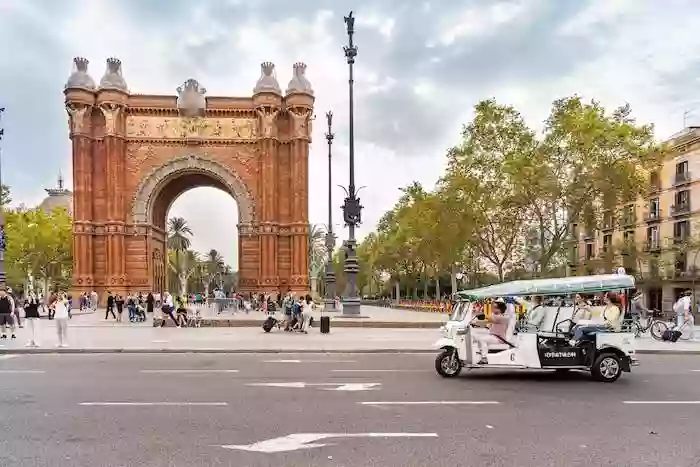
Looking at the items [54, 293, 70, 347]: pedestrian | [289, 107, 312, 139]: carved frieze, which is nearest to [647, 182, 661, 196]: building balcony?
[289, 107, 312, 139]: carved frieze

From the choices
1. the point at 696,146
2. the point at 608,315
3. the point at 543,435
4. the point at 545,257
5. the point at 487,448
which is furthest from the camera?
the point at 696,146

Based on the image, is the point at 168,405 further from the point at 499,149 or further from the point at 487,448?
the point at 499,149

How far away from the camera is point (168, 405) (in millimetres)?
9133

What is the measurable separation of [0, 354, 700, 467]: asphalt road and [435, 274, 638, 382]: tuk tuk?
36 cm

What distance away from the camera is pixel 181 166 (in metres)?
46.6

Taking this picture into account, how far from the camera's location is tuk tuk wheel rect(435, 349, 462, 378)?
1191 centimetres

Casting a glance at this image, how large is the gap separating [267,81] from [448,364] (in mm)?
38856

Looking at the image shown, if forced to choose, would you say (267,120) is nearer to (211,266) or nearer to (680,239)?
(680,239)

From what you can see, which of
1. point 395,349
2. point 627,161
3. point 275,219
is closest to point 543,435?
point 395,349

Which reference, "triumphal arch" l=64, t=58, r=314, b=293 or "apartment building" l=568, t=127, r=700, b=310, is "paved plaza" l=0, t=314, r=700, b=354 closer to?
"triumphal arch" l=64, t=58, r=314, b=293

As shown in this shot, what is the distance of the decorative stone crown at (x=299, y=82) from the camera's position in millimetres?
47156

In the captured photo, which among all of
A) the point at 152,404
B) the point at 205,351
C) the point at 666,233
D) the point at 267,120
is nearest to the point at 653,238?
the point at 666,233

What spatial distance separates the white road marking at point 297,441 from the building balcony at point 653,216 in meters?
49.0

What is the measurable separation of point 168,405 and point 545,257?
28.1 meters
